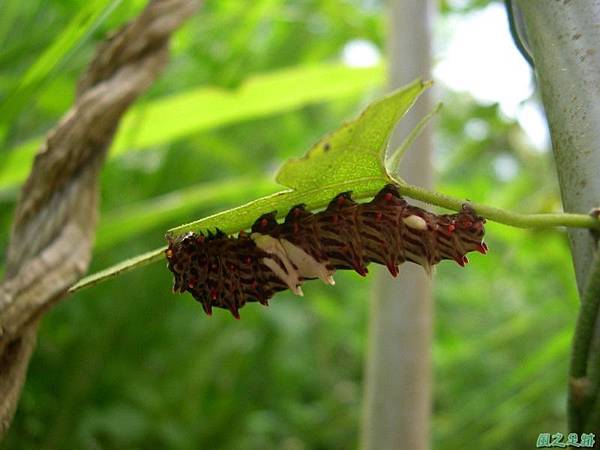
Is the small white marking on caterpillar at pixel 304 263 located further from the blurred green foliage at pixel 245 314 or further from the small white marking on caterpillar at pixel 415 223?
the blurred green foliage at pixel 245 314

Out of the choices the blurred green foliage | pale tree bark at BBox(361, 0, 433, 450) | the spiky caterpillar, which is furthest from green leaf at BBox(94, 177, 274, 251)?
the spiky caterpillar

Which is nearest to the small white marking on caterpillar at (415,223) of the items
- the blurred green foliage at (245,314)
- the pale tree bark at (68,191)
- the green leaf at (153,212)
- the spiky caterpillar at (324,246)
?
the spiky caterpillar at (324,246)

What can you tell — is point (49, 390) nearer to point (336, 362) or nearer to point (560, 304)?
point (336, 362)

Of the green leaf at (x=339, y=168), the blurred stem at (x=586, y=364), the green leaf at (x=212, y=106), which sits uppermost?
the green leaf at (x=212, y=106)

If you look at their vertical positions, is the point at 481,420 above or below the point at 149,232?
below

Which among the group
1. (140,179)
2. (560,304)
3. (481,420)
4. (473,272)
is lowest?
(481,420)

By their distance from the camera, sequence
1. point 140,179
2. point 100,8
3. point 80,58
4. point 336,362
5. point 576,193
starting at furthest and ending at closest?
point 336,362 < point 140,179 < point 80,58 < point 100,8 < point 576,193

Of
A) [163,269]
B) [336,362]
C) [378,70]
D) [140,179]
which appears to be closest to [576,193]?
[378,70]

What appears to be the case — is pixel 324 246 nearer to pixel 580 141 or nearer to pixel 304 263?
pixel 304 263
